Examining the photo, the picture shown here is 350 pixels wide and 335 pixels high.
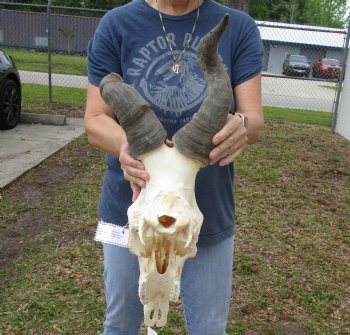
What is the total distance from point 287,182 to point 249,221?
1.75 m

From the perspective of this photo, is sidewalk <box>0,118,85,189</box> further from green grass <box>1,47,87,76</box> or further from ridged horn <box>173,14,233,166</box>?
green grass <box>1,47,87,76</box>

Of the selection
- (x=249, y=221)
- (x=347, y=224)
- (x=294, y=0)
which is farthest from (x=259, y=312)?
(x=294, y=0)

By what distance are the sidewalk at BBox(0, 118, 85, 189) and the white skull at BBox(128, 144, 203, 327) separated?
5027mm

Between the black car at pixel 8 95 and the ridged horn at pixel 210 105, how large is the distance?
8227 mm

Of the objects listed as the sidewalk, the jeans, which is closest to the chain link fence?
the sidewalk

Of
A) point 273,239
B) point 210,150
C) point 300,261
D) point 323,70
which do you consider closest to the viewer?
point 210,150

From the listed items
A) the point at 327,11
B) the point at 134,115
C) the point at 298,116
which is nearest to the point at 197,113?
the point at 134,115

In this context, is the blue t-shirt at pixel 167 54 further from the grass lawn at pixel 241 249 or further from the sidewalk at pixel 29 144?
the sidewalk at pixel 29 144

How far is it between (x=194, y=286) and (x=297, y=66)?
2513cm

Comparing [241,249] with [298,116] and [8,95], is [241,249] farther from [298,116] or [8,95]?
[298,116]

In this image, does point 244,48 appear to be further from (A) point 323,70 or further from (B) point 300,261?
(A) point 323,70

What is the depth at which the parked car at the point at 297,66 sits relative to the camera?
80.2 feet

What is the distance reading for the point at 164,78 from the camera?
1992mm

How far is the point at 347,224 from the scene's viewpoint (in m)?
5.82
